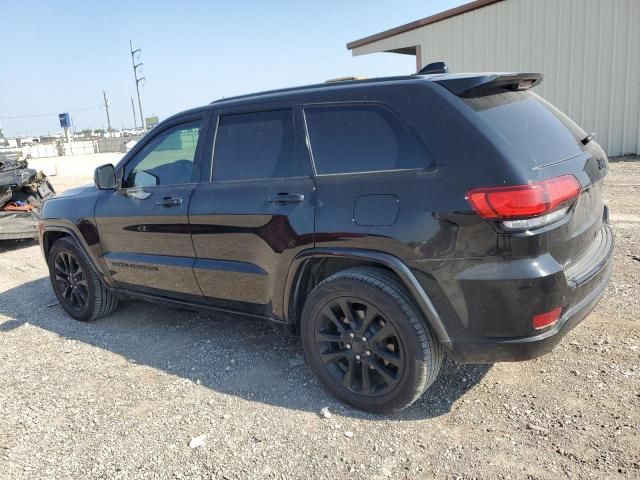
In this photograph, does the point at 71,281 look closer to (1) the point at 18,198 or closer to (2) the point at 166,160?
(2) the point at 166,160

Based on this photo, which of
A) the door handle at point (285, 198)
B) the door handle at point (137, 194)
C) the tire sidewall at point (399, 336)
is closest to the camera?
the tire sidewall at point (399, 336)

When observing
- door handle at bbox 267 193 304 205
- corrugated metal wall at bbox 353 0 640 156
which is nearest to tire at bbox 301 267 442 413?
door handle at bbox 267 193 304 205

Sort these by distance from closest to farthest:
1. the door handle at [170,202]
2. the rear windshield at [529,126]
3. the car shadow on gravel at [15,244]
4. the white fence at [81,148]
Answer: the rear windshield at [529,126]
the door handle at [170,202]
the car shadow on gravel at [15,244]
the white fence at [81,148]

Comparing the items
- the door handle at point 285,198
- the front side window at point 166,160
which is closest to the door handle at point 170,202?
the front side window at point 166,160

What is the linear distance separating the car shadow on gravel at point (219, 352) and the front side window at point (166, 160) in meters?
1.11

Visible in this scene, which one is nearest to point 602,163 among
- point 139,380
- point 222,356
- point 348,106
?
point 348,106

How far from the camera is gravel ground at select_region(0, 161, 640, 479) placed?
2643 millimetres

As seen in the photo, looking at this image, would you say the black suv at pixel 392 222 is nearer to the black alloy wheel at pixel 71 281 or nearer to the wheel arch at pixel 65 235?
the wheel arch at pixel 65 235

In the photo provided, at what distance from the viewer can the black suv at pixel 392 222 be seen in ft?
8.34

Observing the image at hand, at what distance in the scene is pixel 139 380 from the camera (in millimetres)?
3693

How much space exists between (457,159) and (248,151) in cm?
148

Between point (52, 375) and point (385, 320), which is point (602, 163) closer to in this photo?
point (385, 320)

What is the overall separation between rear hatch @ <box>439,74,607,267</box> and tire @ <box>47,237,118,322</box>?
11.4ft

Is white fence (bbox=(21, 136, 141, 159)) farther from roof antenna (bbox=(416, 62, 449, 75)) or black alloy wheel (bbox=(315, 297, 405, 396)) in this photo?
black alloy wheel (bbox=(315, 297, 405, 396))
